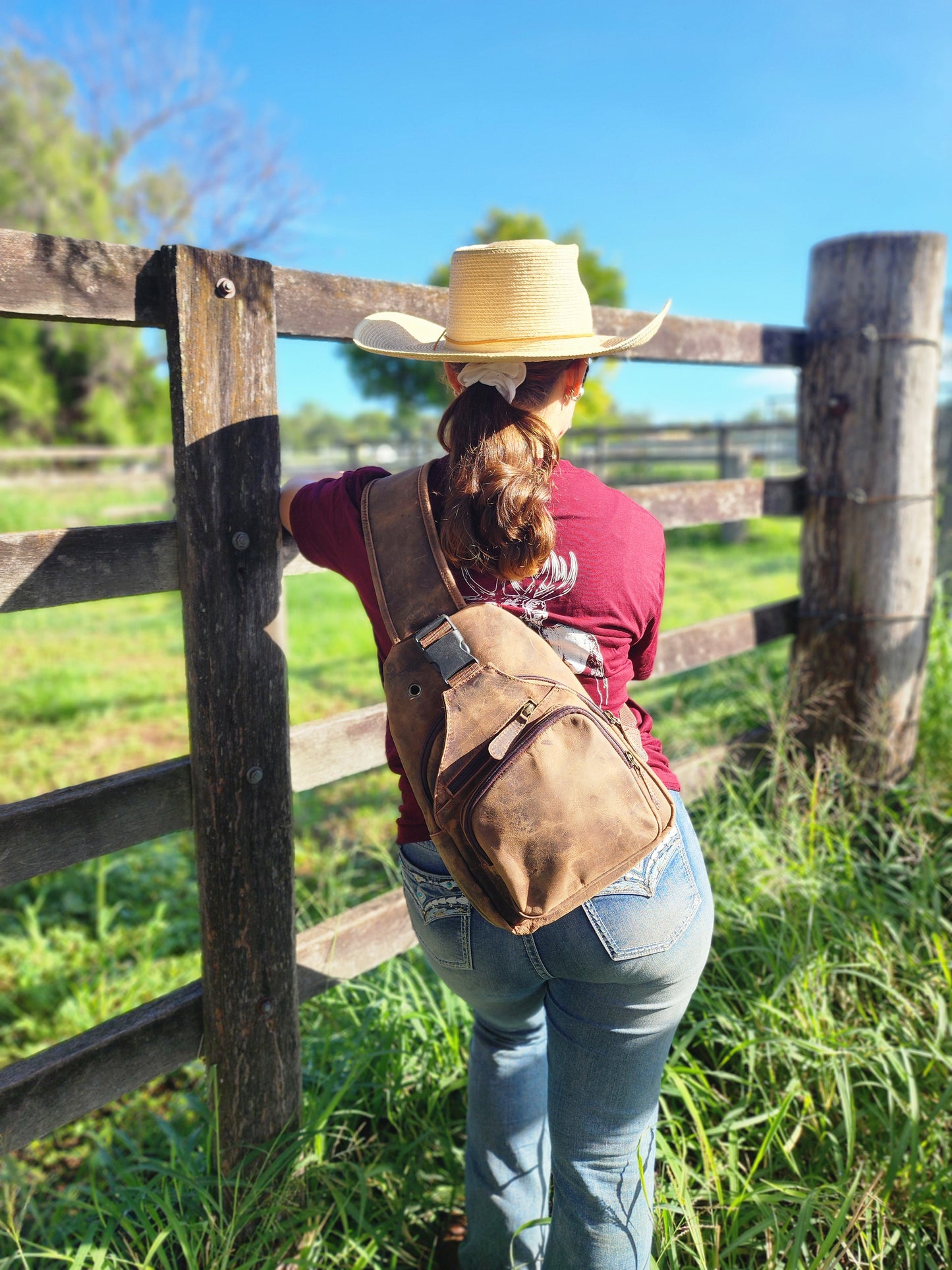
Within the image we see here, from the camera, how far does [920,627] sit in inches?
128

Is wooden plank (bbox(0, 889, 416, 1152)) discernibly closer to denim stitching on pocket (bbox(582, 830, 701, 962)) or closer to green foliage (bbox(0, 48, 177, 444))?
denim stitching on pocket (bbox(582, 830, 701, 962))

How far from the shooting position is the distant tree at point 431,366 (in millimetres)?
22984

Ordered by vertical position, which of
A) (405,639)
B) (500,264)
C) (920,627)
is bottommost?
(920,627)

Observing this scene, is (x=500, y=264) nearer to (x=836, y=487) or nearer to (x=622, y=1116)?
(x=622, y=1116)

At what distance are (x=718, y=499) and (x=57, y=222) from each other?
2862 cm

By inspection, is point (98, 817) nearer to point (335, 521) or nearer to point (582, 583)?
point (335, 521)

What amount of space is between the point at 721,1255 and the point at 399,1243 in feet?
2.14

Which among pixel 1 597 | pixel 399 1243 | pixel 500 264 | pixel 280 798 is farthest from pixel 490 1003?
pixel 500 264

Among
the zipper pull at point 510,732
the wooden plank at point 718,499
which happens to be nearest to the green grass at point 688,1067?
the wooden plank at point 718,499

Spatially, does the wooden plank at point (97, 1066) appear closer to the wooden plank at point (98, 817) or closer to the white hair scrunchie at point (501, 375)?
→ the wooden plank at point (98, 817)

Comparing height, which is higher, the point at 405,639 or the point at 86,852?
the point at 405,639

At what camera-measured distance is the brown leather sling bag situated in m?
1.24

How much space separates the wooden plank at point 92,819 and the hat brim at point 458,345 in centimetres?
87

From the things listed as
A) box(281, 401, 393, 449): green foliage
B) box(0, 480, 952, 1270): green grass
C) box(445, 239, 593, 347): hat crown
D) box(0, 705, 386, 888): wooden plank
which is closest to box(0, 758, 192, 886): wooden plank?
box(0, 705, 386, 888): wooden plank
